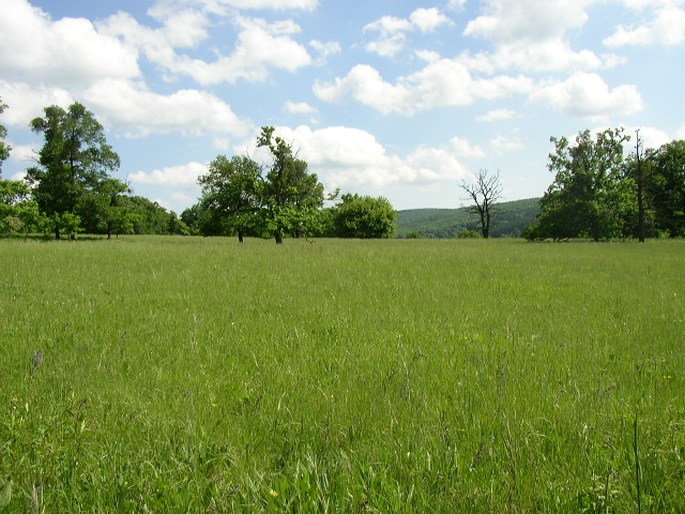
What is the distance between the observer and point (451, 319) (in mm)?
6566

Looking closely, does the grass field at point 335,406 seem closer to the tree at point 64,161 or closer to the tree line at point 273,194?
the tree line at point 273,194

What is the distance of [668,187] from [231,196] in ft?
186

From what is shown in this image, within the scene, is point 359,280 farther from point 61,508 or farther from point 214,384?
point 61,508

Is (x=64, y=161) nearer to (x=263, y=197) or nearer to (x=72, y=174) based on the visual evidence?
(x=72, y=174)

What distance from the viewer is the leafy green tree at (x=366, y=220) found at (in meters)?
88.3

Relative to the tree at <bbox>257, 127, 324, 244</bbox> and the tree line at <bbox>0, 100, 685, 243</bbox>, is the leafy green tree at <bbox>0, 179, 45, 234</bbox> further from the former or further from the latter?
the tree at <bbox>257, 127, 324, 244</bbox>

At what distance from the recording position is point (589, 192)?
45656mm

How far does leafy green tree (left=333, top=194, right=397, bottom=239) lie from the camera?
8831cm

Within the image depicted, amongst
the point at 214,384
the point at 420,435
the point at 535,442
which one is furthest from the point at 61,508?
the point at 535,442

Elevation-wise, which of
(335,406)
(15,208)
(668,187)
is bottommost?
(335,406)

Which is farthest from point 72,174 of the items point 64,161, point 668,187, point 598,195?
point 668,187

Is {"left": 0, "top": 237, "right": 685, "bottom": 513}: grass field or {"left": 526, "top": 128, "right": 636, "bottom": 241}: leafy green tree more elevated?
{"left": 526, "top": 128, "right": 636, "bottom": 241}: leafy green tree

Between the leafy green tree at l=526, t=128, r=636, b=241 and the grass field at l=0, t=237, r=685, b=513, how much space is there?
43.5 meters

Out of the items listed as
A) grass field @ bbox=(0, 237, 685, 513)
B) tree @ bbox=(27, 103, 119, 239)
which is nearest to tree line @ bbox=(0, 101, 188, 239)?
tree @ bbox=(27, 103, 119, 239)
